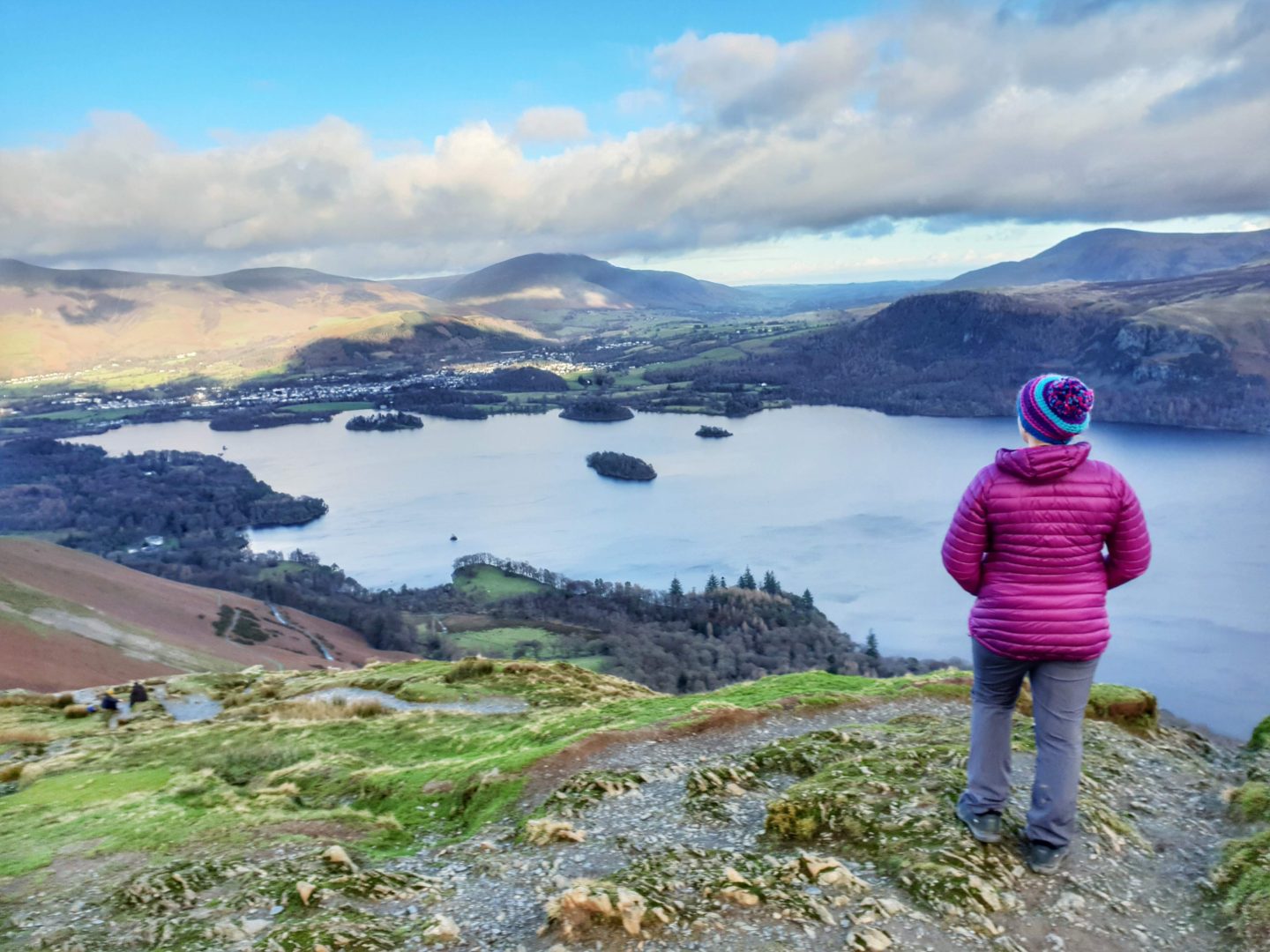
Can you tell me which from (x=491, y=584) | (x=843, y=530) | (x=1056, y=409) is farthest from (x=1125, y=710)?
(x=843, y=530)

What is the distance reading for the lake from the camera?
87562 mm

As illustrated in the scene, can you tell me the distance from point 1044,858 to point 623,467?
165262 mm

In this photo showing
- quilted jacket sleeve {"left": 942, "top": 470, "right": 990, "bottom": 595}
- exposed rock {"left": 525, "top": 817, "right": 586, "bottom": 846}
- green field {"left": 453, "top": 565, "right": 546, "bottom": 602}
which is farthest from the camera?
green field {"left": 453, "top": 565, "right": 546, "bottom": 602}

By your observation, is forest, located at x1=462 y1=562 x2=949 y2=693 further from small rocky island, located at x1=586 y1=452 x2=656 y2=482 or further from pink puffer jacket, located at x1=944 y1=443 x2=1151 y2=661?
pink puffer jacket, located at x1=944 y1=443 x2=1151 y2=661

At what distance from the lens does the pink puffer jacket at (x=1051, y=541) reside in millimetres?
6691

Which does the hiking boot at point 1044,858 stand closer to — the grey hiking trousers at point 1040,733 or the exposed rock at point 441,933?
the grey hiking trousers at point 1040,733

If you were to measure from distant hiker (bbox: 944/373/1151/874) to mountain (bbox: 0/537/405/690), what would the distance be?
145 ft

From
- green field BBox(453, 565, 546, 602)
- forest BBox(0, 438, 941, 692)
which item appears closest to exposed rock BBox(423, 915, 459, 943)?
forest BBox(0, 438, 941, 692)

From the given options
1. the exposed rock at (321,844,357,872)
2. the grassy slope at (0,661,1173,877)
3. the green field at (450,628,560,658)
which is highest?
the exposed rock at (321,844,357,872)

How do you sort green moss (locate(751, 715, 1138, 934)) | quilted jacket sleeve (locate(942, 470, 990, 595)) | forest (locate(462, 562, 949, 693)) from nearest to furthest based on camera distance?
quilted jacket sleeve (locate(942, 470, 990, 595))
green moss (locate(751, 715, 1138, 934))
forest (locate(462, 562, 949, 693))

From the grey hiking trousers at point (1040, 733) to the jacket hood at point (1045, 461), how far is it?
5.31ft

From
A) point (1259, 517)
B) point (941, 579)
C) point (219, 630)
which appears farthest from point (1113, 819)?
point (1259, 517)

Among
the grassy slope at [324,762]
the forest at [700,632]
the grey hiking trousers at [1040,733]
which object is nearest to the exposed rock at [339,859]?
the grassy slope at [324,762]

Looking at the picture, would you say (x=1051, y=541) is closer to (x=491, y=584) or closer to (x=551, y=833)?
(x=551, y=833)
